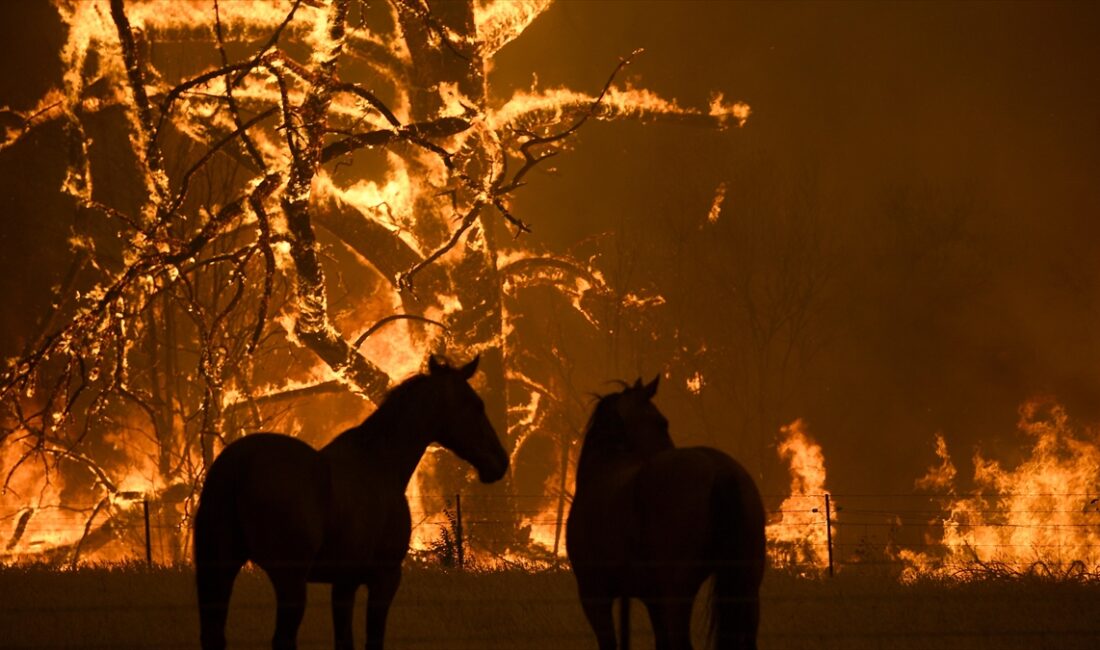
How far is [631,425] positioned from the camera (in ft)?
28.0

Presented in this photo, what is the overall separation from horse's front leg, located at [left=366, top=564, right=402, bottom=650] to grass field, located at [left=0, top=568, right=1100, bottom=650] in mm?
1453

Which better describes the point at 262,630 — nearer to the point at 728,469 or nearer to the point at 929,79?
the point at 728,469

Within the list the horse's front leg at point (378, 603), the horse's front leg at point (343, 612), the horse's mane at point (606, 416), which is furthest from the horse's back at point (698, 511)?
the horse's front leg at point (343, 612)

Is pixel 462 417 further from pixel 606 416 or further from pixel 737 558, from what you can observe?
pixel 737 558

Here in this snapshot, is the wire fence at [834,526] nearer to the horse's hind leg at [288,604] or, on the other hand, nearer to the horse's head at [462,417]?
the horse's head at [462,417]

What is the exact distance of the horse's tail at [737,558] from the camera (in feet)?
24.7

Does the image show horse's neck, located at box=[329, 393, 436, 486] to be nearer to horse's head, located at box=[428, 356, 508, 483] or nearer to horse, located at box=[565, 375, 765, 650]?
horse's head, located at box=[428, 356, 508, 483]

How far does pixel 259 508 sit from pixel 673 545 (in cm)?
241

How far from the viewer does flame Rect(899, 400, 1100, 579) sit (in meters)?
28.8

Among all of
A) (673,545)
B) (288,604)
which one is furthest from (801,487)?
(288,604)

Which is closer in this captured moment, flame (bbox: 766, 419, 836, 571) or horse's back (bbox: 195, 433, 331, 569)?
horse's back (bbox: 195, 433, 331, 569)

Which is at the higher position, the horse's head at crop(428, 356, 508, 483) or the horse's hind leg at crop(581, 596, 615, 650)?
the horse's head at crop(428, 356, 508, 483)

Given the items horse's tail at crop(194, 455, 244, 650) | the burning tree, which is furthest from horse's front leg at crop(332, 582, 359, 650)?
the burning tree

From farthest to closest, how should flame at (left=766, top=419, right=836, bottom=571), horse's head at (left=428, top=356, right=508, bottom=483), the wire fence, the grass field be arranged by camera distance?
flame at (left=766, top=419, right=836, bottom=571)
the wire fence
the grass field
horse's head at (left=428, top=356, right=508, bottom=483)
